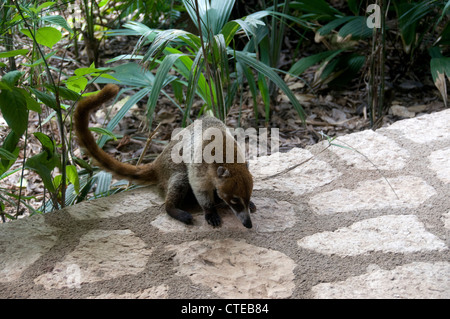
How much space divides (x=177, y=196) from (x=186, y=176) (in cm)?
15

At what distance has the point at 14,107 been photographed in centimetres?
227

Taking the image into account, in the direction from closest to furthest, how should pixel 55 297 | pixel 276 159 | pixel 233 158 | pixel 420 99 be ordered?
pixel 55 297
pixel 233 158
pixel 276 159
pixel 420 99

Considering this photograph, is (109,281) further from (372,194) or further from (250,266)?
(372,194)

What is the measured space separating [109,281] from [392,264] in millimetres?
1396

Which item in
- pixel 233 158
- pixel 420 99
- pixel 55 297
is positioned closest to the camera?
pixel 55 297

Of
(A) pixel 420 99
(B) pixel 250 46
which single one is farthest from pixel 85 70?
(A) pixel 420 99

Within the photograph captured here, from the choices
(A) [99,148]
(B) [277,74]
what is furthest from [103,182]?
(B) [277,74]

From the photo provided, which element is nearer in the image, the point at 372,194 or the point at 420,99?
the point at 372,194

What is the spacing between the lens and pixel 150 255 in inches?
98.0

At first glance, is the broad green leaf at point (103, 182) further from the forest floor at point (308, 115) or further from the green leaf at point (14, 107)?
the green leaf at point (14, 107)

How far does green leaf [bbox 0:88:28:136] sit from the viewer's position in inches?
89.0

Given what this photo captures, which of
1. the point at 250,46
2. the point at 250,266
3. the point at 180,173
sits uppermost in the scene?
the point at 250,46

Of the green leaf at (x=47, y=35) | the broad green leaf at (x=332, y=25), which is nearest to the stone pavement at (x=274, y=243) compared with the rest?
the green leaf at (x=47, y=35)

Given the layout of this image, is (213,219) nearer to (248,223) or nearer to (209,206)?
(209,206)
